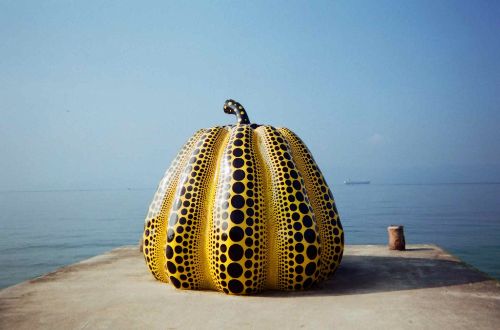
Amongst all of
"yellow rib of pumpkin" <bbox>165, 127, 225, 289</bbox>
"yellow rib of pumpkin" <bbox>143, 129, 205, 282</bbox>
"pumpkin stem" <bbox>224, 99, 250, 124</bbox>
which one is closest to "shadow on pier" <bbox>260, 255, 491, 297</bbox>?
"yellow rib of pumpkin" <bbox>165, 127, 225, 289</bbox>

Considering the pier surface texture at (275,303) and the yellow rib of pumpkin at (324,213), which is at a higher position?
the yellow rib of pumpkin at (324,213)

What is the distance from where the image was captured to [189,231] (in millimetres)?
6797

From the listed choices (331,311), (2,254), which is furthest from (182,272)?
(2,254)

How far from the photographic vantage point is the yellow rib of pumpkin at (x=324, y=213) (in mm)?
7293

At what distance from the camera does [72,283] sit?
799 centimetres

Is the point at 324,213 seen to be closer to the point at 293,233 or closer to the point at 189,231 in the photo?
the point at 293,233

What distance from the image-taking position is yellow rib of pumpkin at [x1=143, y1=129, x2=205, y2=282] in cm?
738

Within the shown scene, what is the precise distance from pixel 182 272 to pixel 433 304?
343cm

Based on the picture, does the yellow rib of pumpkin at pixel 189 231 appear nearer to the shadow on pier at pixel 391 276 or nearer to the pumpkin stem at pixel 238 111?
the shadow on pier at pixel 391 276

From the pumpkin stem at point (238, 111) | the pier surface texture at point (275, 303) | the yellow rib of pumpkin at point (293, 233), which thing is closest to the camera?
the pier surface texture at point (275, 303)

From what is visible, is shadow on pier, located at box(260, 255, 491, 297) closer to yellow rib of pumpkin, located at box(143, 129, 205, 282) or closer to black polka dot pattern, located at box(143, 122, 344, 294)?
black polka dot pattern, located at box(143, 122, 344, 294)

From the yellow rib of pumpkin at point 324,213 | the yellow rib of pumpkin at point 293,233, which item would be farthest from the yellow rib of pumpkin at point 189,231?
the yellow rib of pumpkin at point 324,213

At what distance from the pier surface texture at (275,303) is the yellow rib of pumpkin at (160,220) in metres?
0.36

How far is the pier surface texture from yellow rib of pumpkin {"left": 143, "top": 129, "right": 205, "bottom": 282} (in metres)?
0.36
